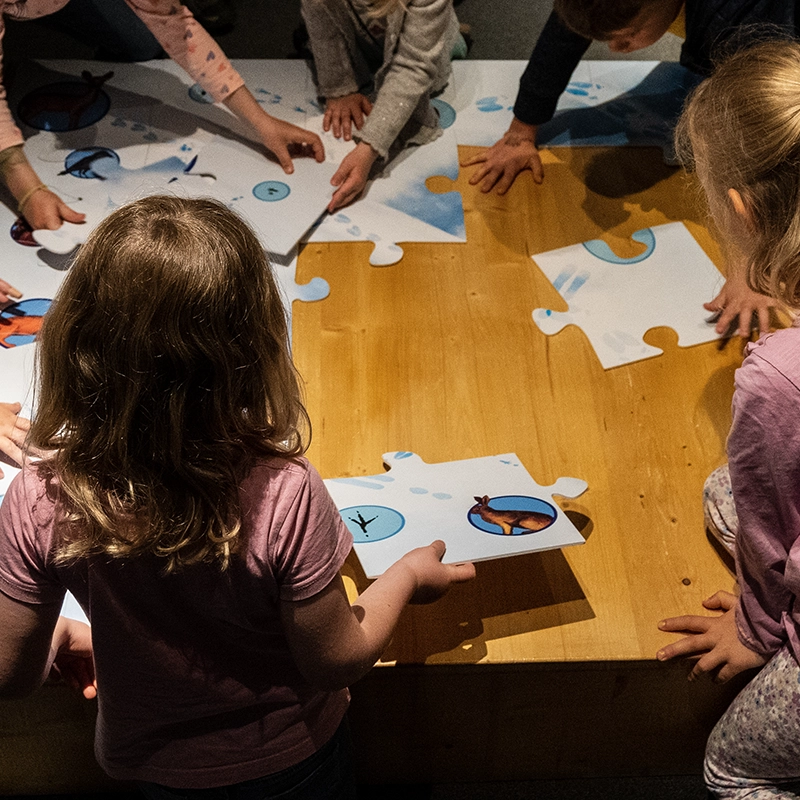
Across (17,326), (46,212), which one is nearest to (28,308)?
(17,326)

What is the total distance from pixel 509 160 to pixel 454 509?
2.60 feet

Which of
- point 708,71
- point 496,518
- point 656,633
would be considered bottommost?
point 656,633

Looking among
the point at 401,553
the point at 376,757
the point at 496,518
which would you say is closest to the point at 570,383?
the point at 496,518

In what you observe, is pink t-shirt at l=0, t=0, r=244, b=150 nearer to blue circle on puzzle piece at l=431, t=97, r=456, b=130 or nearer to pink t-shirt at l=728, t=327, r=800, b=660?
blue circle on puzzle piece at l=431, t=97, r=456, b=130

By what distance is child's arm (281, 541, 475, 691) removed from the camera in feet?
2.70

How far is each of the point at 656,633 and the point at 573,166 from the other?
93 cm

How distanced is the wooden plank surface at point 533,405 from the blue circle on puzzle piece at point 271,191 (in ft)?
0.42

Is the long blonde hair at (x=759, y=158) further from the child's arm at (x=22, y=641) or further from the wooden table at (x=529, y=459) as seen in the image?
the child's arm at (x=22, y=641)

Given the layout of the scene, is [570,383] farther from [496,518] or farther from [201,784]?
[201,784]

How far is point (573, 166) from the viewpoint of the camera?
5.84 ft

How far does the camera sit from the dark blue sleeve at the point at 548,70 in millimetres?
1709

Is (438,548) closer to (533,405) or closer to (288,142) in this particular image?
(533,405)

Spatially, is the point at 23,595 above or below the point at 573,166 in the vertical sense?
above

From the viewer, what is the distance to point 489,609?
120cm
